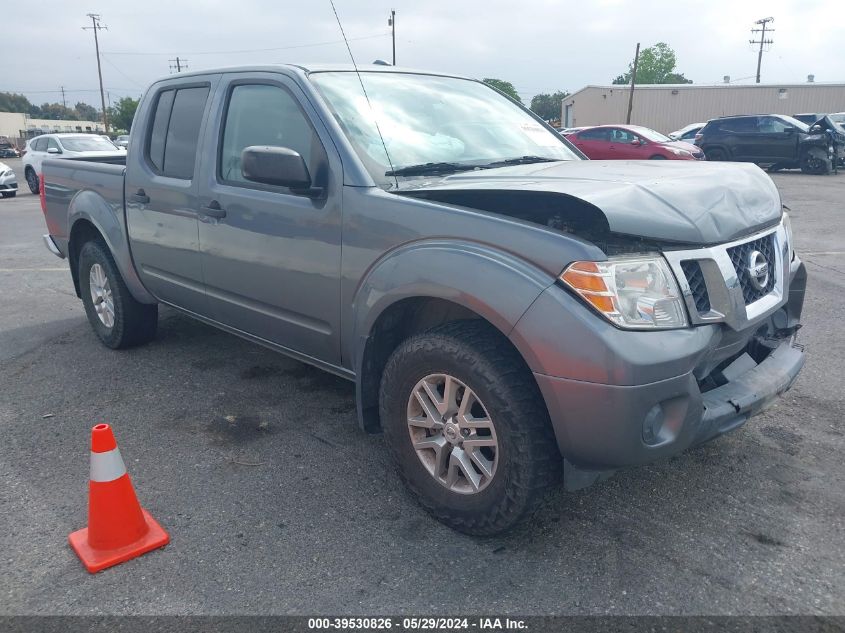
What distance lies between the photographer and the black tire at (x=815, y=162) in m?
20.1

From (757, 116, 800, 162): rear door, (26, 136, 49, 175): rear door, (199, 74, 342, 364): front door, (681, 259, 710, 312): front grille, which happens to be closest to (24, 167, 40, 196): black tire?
(26, 136, 49, 175): rear door

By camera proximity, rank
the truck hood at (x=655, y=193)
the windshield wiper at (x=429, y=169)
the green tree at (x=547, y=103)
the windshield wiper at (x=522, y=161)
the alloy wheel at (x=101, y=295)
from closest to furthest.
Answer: the truck hood at (x=655, y=193) → the windshield wiper at (x=429, y=169) → the windshield wiper at (x=522, y=161) → the alloy wheel at (x=101, y=295) → the green tree at (x=547, y=103)

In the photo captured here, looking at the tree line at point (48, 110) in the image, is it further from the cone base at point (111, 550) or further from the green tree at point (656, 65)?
the cone base at point (111, 550)

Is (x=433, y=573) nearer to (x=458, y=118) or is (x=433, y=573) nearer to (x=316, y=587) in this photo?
(x=316, y=587)

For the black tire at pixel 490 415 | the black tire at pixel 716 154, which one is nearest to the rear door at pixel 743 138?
the black tire at pixel 716 154

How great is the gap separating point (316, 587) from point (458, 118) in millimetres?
2437

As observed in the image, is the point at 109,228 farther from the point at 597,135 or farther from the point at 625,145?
the point at 597,135

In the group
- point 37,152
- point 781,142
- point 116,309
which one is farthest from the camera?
point 781,142

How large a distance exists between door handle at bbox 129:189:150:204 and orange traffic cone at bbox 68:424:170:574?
6.78 ft

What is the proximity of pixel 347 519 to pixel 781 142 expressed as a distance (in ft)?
69.6

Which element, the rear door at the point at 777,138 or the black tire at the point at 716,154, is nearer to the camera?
the rear door at the point at 777,138

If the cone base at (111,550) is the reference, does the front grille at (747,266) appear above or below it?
above

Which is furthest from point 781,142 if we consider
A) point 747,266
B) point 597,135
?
Result: point 747,266

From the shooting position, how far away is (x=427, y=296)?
278 centimetres
